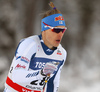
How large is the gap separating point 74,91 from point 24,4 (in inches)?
133

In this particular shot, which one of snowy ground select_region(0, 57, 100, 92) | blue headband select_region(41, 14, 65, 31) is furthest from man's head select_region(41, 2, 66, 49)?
snowy ground select_region(0, 57, 100, 92)

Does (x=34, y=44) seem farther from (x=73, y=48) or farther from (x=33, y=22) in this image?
(x=73, y=48)

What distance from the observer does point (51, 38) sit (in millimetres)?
3523

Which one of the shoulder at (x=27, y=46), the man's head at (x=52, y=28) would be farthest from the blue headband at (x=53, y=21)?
the shoulder at (x=27, y=46)

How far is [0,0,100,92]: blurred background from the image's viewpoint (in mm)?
8984

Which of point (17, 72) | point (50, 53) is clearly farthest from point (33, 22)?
point (17, 72)

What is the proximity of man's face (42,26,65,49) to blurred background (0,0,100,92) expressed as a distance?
500cm

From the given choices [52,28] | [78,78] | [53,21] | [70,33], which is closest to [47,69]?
[52,28]

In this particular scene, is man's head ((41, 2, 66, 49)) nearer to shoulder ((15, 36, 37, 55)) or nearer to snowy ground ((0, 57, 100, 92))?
shoulder ((15, 36, 37, 55))

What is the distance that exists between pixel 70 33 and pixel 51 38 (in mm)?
6609

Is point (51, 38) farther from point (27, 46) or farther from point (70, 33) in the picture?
point (70, 33)

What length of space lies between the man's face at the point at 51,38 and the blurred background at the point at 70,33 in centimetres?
500

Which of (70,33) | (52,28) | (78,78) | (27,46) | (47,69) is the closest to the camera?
→ (47,69)

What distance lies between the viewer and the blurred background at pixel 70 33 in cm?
898
